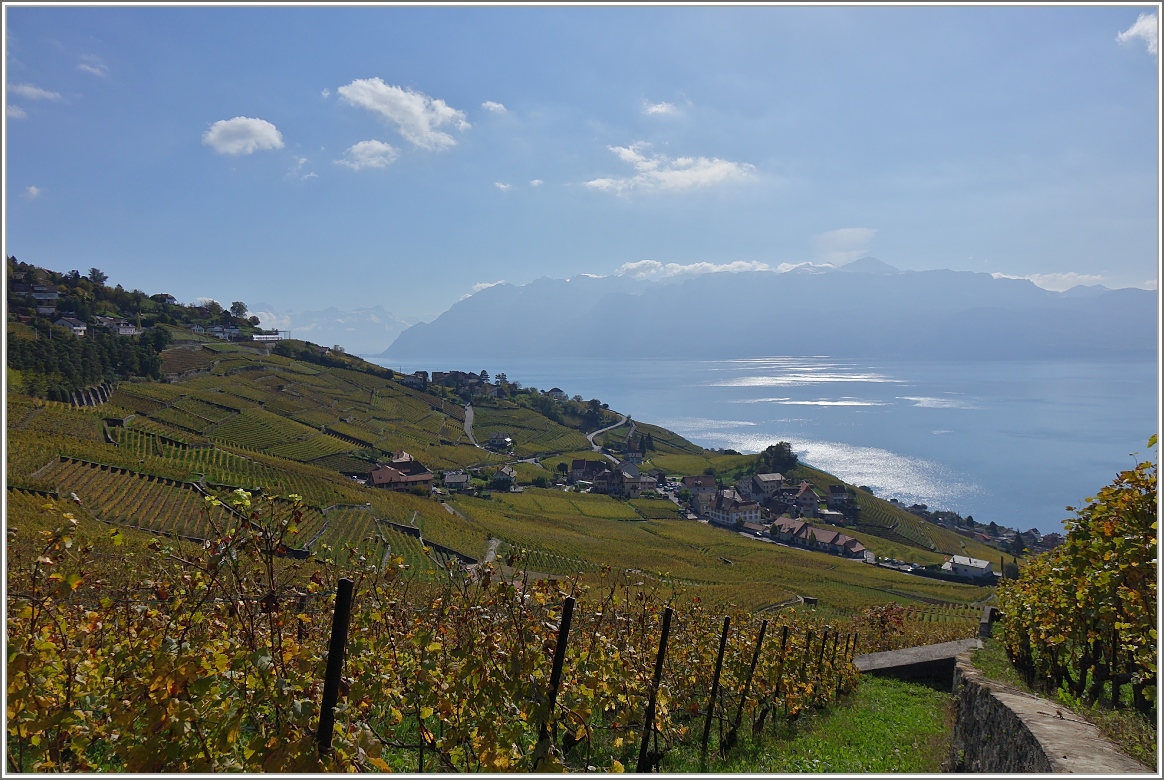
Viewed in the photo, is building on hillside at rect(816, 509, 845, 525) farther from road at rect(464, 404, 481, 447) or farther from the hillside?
road at rect(464, 404, 481, 447)

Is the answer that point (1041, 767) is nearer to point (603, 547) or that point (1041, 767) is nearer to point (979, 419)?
point (603, 547)

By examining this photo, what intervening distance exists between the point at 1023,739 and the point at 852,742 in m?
2.79

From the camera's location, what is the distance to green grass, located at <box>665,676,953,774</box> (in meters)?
5.32

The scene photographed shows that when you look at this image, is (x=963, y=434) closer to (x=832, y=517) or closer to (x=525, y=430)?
(x=832, y=517)

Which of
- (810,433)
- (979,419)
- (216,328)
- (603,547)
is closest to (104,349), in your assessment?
(216,328)

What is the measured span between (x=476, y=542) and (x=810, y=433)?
4233 inches

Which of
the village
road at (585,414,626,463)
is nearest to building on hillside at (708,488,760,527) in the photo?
the village

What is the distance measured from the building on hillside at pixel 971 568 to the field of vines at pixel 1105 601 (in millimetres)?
50015

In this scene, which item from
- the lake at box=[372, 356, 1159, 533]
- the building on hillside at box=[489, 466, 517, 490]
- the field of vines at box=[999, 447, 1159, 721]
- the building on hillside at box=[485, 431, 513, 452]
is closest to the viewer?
the field of vines at box=[999, 447, 1159, 721]

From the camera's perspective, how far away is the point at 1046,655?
22.7 feet

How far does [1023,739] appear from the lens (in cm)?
399

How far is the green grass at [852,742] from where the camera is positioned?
5.32m

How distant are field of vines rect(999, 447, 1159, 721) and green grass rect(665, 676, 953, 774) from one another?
5.00 ft

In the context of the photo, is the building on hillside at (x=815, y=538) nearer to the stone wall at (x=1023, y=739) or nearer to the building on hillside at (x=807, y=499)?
the building on hillside at (x=807, y=499)
